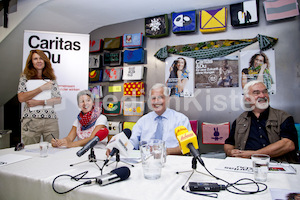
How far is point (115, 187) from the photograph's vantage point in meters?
0.92

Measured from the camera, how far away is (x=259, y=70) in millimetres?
2957

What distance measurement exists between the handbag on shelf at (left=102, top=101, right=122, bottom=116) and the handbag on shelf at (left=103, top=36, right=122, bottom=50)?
1.01 metres

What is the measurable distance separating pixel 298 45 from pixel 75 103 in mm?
3145

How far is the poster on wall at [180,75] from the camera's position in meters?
3.37

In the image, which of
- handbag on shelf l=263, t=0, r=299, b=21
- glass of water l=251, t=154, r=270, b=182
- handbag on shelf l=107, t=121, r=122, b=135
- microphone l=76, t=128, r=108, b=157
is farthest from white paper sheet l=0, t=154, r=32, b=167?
handbag on shelf l=263, t=0, r=299, b=21

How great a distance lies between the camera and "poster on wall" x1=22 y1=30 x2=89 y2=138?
2943mm

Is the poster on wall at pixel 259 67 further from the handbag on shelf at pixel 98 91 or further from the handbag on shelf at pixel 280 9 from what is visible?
the handbag on shelf at pixel 98 91

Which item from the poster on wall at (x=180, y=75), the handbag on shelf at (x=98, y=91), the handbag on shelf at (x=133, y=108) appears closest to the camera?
the poster on wall at (x=180, y=75)

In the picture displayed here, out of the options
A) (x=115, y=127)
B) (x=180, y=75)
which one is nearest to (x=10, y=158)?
(x=115, y=127)

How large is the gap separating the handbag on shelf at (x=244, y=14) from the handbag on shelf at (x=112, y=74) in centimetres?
202

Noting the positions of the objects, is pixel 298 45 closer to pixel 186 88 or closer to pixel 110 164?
pixel 186 88

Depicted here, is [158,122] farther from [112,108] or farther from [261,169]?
[112,108]

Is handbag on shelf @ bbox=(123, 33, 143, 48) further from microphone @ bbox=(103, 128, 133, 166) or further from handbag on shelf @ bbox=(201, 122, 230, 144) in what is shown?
microphone @ bbox=(103, 128, 133, 166)

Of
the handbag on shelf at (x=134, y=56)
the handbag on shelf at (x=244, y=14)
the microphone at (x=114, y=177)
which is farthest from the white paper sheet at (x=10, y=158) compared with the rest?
the handbag on shelf at (x=244, y=14)
